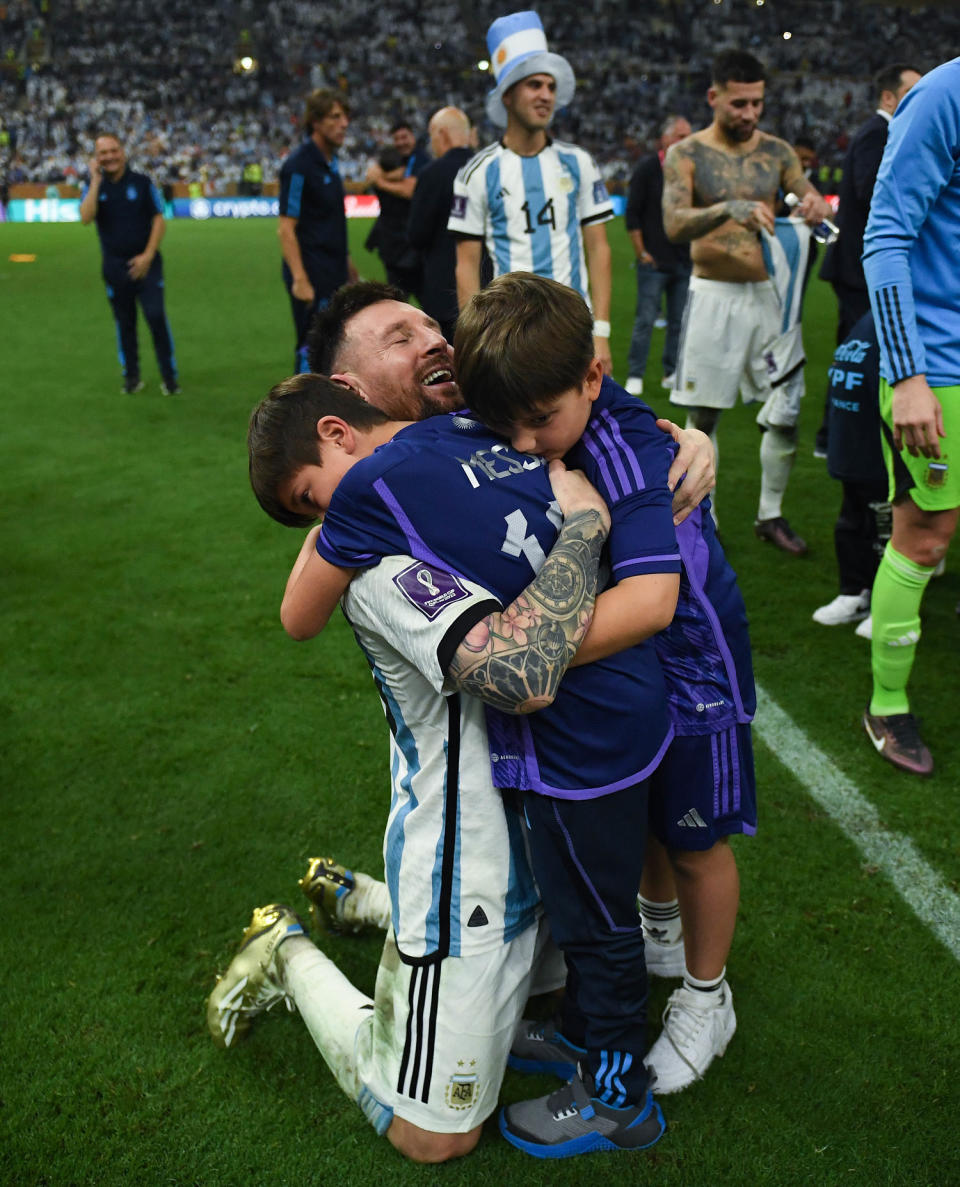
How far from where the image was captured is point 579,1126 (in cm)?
194

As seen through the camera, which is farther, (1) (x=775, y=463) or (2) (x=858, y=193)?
(2) (x=858, y=193)

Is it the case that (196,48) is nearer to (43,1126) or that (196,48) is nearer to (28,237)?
(28,237)

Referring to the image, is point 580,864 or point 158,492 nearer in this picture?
point 580,864

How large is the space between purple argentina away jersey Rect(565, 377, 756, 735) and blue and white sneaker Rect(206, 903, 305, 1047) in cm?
108

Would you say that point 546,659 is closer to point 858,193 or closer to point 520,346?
point 520,346

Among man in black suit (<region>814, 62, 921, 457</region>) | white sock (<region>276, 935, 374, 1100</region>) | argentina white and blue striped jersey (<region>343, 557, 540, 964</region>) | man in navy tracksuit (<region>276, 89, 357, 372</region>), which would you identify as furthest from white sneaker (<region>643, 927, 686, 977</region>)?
man in navy tracksuit (<region>276, 89, 357, 372</region>)

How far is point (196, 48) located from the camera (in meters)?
46.4

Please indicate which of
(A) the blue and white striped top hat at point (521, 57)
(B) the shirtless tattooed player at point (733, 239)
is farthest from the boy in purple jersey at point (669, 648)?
(A) the blue and white striped top hat at point (521, 57)

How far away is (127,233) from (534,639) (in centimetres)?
823

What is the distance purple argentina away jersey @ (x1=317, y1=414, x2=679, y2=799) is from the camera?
163 centimetres

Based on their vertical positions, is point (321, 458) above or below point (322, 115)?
below

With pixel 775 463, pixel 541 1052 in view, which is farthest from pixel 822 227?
pixel 541 1052

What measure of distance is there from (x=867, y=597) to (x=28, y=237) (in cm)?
2526

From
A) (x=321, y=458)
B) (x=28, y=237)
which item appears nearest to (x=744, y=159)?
(x=321, y=458)
